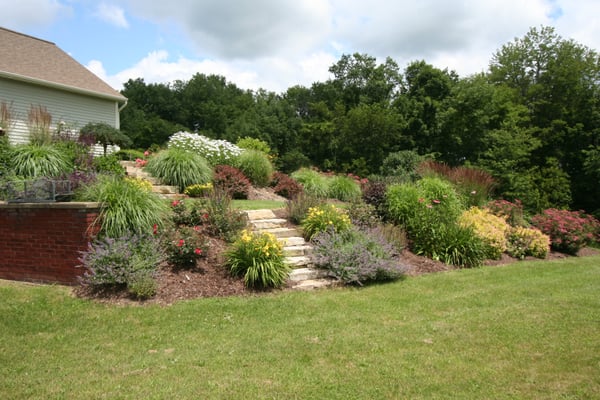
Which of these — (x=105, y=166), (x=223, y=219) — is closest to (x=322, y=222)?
(x=223, y=219)

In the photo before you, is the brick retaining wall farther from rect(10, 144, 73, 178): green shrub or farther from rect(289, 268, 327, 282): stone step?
rect(289, 268, 327, 282): stone step

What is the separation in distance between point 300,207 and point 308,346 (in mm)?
4759

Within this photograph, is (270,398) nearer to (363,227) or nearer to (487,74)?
(363,227)

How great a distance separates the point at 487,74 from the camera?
95.3 ft

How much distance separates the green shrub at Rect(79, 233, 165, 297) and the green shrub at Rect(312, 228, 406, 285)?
2.72 m

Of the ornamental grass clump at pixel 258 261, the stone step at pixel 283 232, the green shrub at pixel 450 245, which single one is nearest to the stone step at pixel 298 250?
the stone step at pixel 283 232

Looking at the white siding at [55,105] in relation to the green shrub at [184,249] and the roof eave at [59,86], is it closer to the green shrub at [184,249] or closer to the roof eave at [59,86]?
the roof eave at [59,86]

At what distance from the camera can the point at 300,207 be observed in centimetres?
863

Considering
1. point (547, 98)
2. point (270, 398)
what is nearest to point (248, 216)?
point (270, 398)

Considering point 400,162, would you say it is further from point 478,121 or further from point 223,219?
point 223,219

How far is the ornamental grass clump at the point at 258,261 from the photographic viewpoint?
599 cm

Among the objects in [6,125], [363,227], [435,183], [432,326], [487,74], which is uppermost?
[487,74]

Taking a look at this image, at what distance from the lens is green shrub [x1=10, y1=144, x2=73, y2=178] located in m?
8.17

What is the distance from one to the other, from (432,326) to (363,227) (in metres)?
3.75
